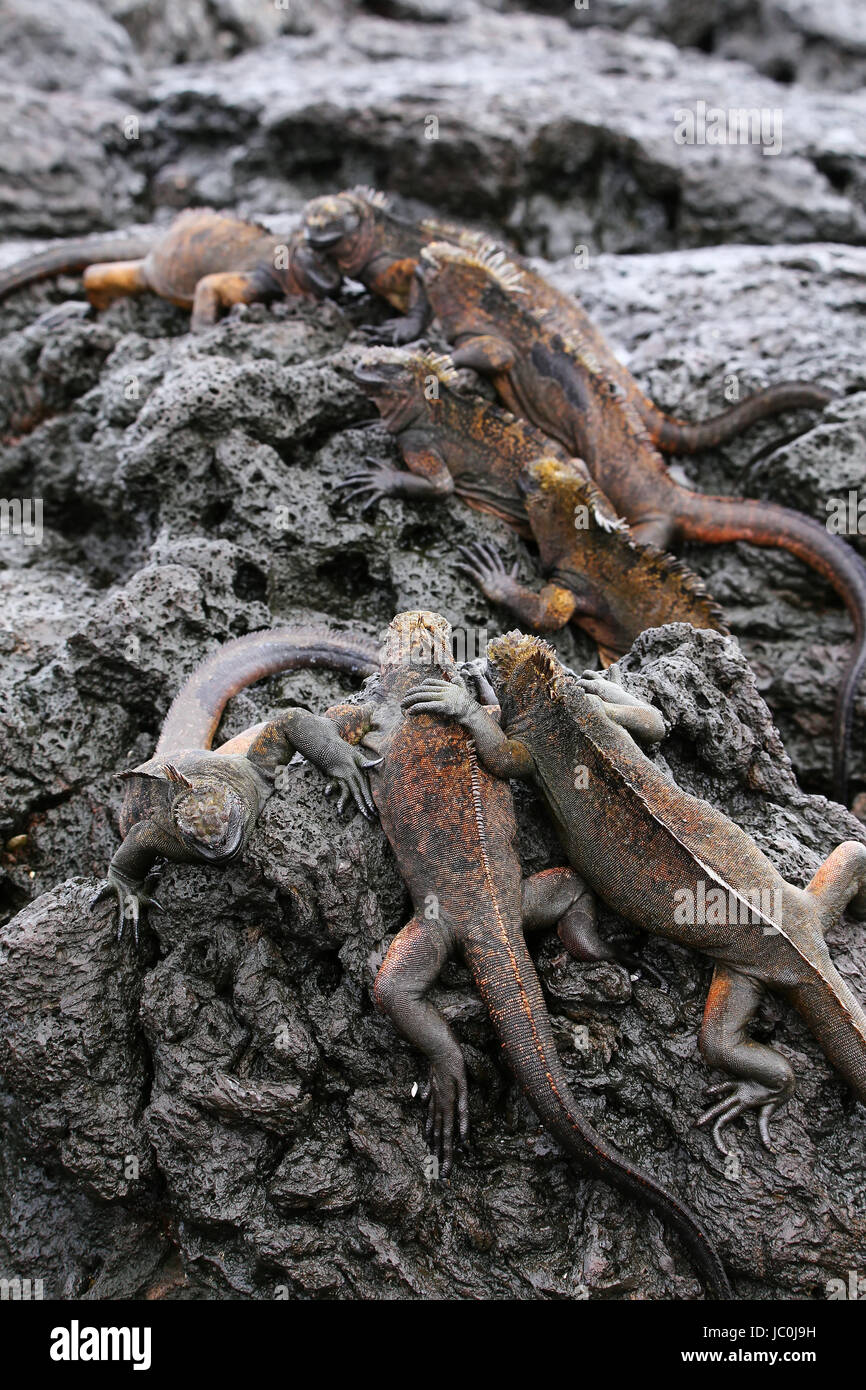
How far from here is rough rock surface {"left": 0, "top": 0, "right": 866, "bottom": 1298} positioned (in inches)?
147

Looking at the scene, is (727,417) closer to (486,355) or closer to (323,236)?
(486,355)

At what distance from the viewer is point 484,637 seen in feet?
17.5

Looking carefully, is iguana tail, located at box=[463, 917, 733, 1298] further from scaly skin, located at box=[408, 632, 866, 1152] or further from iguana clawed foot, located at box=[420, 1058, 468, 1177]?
scaly skin, located at box=[408, 632, 866, 1152]

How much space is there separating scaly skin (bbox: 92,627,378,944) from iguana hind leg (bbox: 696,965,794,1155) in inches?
59.4

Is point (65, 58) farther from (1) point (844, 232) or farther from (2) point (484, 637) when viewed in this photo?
(2) point (484, 637)

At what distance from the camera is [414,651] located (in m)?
4.32

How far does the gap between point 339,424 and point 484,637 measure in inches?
62.9

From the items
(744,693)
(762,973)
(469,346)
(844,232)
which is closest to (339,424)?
(469,346)

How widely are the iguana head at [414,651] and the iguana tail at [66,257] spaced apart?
495 centimetres

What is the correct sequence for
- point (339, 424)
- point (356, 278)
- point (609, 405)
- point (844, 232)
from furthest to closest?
point (844, 232)
point (356, 278)
point (609, 405)
point (339, 424)

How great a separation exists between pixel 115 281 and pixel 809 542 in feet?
16.9

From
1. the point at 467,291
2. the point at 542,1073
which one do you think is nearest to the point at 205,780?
the point at 542,1073

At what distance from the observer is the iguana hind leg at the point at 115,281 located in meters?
7.34

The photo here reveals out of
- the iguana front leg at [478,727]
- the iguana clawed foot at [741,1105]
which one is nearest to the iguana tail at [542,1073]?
the iguana clawed foot at [741,1105]
